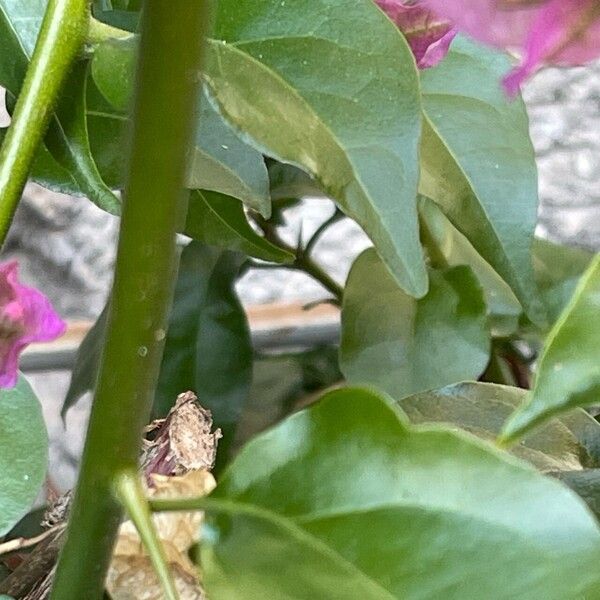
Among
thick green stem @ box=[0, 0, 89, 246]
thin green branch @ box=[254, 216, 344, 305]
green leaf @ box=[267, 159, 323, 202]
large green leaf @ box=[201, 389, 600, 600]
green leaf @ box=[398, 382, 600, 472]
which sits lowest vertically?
thin green branch @ box=[254, 216, 344, 305]

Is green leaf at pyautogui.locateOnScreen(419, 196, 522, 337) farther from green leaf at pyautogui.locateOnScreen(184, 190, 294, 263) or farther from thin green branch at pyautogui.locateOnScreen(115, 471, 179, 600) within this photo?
thin green branch at pyautogui.locateOnScreen(115, 471, 179, 600)

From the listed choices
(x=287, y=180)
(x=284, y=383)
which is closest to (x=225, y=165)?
(x=287, y=180)

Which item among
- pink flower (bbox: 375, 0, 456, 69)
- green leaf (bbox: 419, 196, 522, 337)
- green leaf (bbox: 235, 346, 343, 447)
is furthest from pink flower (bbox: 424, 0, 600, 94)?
green leaf (bbox: 235, 346, 343, 447)

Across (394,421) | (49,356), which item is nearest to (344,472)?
(394,421)

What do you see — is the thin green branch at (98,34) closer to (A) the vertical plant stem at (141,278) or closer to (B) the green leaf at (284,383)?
(A) the vertical plant stem at (141,278)

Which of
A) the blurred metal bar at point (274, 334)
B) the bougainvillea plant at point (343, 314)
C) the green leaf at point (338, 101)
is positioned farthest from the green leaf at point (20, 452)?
the blurred metal bar at point (274, 334)

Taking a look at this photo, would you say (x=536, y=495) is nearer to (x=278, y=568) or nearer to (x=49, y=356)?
(x=278, y=568)

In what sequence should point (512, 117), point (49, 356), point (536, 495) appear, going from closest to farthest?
point (536, 495) < point (512, 117) < point (49, 356)
